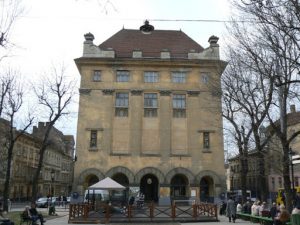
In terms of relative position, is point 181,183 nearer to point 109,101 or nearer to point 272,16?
point 109,101

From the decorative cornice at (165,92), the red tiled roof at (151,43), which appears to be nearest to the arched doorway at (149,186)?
the decorative cornice at (165,92)

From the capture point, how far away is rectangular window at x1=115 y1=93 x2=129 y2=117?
45656 mm

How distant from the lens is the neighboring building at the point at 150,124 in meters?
43.8

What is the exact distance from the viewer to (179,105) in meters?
46.3

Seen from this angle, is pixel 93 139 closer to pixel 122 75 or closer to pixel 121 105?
pixel 121 105

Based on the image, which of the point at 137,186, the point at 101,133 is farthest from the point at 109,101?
the point at 137,186

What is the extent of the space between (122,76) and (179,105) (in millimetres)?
7754

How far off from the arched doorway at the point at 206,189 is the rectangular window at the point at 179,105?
8.03m

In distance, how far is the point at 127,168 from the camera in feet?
143

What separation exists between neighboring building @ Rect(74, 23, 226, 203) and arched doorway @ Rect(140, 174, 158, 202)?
12 centimetres

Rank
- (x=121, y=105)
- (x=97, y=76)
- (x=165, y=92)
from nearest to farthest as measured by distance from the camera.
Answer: (x=121, y=105)
(x=165, y=92)
(x=97, y=76)

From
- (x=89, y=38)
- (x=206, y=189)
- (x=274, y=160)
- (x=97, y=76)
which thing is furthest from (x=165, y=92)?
(x=274, y=160)

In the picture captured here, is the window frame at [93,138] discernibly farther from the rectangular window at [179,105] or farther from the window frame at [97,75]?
the rectangular window at [179,105]

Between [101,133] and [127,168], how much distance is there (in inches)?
201
